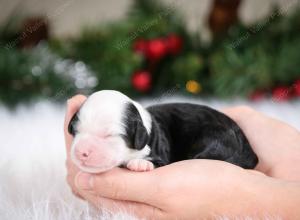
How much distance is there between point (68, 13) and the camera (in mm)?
3264

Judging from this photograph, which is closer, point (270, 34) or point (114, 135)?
point (114, 135)

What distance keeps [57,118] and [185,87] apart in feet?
2.56

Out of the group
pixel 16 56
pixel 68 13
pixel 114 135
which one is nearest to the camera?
pixel 114 135

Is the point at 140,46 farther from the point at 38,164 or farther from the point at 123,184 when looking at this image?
the point at 123,184

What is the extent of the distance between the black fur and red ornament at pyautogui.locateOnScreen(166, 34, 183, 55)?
1.45m

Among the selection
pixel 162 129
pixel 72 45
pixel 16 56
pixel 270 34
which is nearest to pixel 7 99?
pixel 16 56

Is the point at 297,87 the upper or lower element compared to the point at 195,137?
lower

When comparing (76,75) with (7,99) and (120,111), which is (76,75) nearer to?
(7,99)

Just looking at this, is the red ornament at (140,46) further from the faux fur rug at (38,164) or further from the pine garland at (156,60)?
the faux fur rug at (38,164)

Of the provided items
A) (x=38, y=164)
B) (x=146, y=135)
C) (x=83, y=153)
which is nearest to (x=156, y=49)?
(x=38, y=164)

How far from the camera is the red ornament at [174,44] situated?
272cm

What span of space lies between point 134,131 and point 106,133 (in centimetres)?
6

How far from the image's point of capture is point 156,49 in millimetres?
2688

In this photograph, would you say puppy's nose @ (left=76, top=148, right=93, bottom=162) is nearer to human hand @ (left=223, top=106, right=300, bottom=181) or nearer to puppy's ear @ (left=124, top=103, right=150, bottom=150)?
puppy's ear @ (left=124, top=103, right=150, bottom=150)
